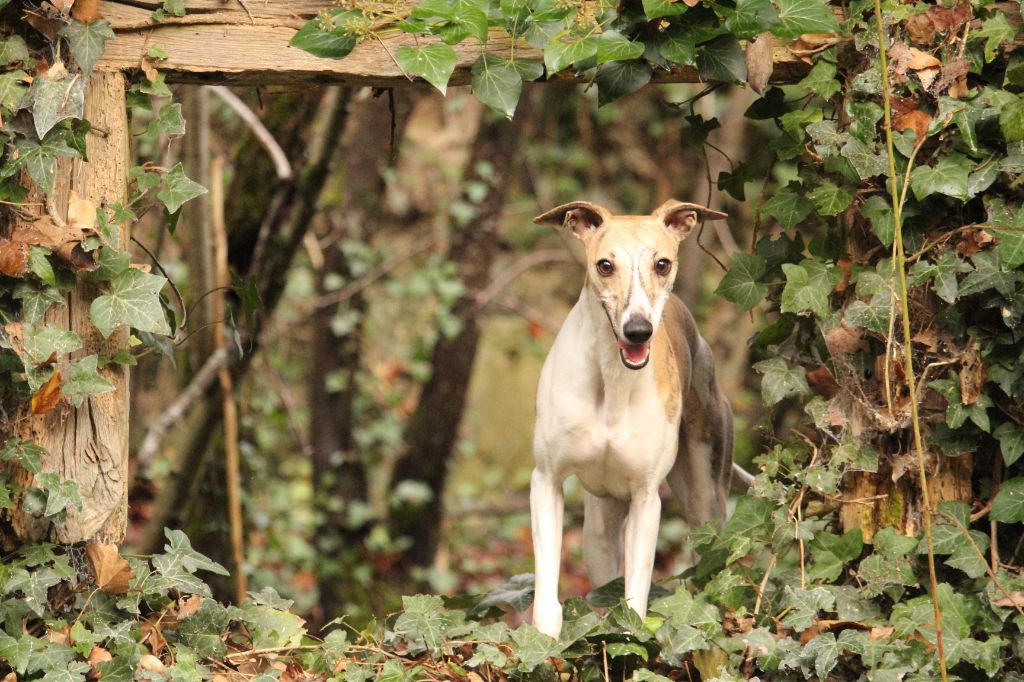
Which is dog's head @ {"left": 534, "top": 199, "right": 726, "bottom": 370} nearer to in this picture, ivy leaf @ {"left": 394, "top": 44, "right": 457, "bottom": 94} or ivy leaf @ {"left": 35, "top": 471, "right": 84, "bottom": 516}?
ivy leaf @ {"left": 394, "top": 44, "right": 457, "bottom": 94}

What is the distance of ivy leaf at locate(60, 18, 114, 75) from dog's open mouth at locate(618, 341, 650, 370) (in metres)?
1.83

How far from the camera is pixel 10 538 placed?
12.3 ft

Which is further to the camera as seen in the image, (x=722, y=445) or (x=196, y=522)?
(x=196, y=522)

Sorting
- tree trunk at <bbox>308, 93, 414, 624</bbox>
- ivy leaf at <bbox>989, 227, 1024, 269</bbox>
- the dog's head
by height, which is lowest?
tree trunk at <bbox>308, 93, 414, 624</bbox>

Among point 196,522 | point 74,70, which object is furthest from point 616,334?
point 196,522

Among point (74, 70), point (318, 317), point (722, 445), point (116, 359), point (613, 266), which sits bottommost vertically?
point (318, 317)

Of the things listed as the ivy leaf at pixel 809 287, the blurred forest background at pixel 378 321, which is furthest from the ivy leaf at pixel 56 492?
the ivy leaf at pixel 809 287

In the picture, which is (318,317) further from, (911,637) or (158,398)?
(911,637)

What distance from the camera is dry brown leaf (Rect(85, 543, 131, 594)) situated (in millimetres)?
3750

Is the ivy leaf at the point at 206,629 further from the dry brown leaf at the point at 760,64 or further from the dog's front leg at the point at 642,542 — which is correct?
the dry brown leaf at the point at 760,64

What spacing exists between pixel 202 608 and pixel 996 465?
8.81 ft

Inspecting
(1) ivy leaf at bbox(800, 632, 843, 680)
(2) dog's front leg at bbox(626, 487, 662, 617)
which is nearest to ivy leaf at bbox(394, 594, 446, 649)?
(2) dog's front leg at bbox(626, 487, 662, 617)

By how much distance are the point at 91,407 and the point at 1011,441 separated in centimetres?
294

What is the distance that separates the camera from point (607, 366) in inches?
153
